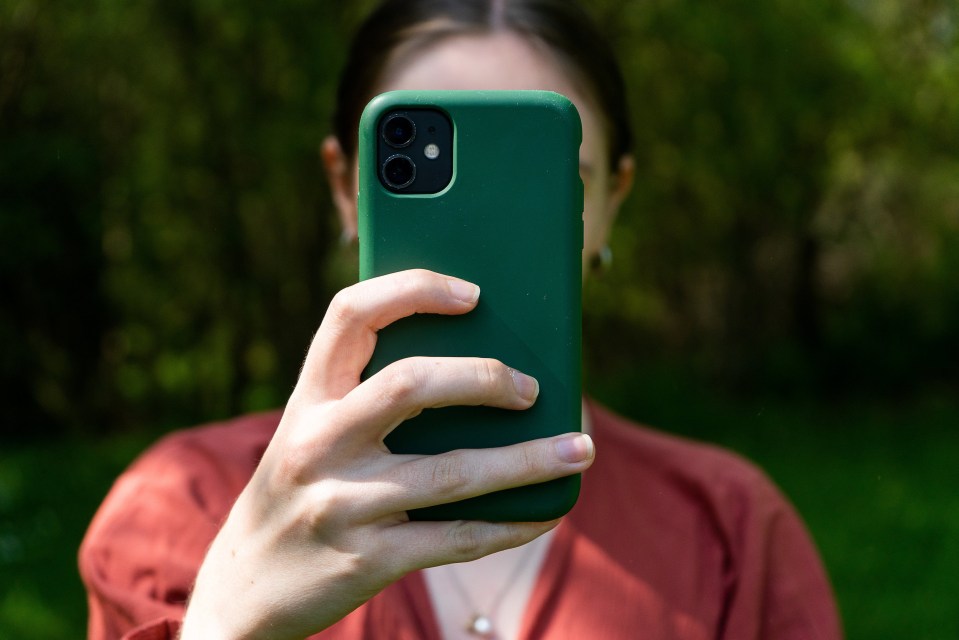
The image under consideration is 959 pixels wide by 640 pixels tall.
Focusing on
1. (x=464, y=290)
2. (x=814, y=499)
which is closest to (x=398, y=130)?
(x=464, y=290)

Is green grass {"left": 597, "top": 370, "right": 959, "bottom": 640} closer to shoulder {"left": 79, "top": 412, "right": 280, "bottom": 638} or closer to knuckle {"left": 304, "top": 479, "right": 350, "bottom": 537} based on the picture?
shoulder {"left": 79, "top": 412, "right": 280, "bottom": 638}

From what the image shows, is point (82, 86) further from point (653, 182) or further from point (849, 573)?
point (849, 573)

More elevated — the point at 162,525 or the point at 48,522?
the point at 162,525

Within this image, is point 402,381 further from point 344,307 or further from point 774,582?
point 774,582

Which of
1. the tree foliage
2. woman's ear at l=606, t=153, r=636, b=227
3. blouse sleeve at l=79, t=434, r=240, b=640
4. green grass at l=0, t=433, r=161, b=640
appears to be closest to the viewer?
blouse sleeve at l=79, t=434, r=240, b=640

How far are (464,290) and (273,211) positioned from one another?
5122mm

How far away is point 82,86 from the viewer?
5.43 meters

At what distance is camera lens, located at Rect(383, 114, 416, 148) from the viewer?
1020mm

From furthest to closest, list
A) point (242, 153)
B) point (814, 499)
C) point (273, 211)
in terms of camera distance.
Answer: point (273, 211) < point (814, 499) < point (242, 153)

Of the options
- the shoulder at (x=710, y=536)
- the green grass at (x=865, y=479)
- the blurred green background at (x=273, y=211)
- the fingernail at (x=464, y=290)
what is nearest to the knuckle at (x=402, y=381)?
the fingernail at (x=464, y=290)

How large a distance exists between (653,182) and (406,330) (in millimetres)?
5899

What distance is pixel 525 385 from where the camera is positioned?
0.97m

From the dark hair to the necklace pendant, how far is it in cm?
75

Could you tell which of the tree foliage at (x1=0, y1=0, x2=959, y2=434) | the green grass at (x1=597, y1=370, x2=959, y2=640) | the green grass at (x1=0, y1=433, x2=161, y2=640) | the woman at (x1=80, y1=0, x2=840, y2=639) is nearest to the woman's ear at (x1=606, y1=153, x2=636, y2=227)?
the woman at (x1=80, y1=0, x2=840, y2=639)
